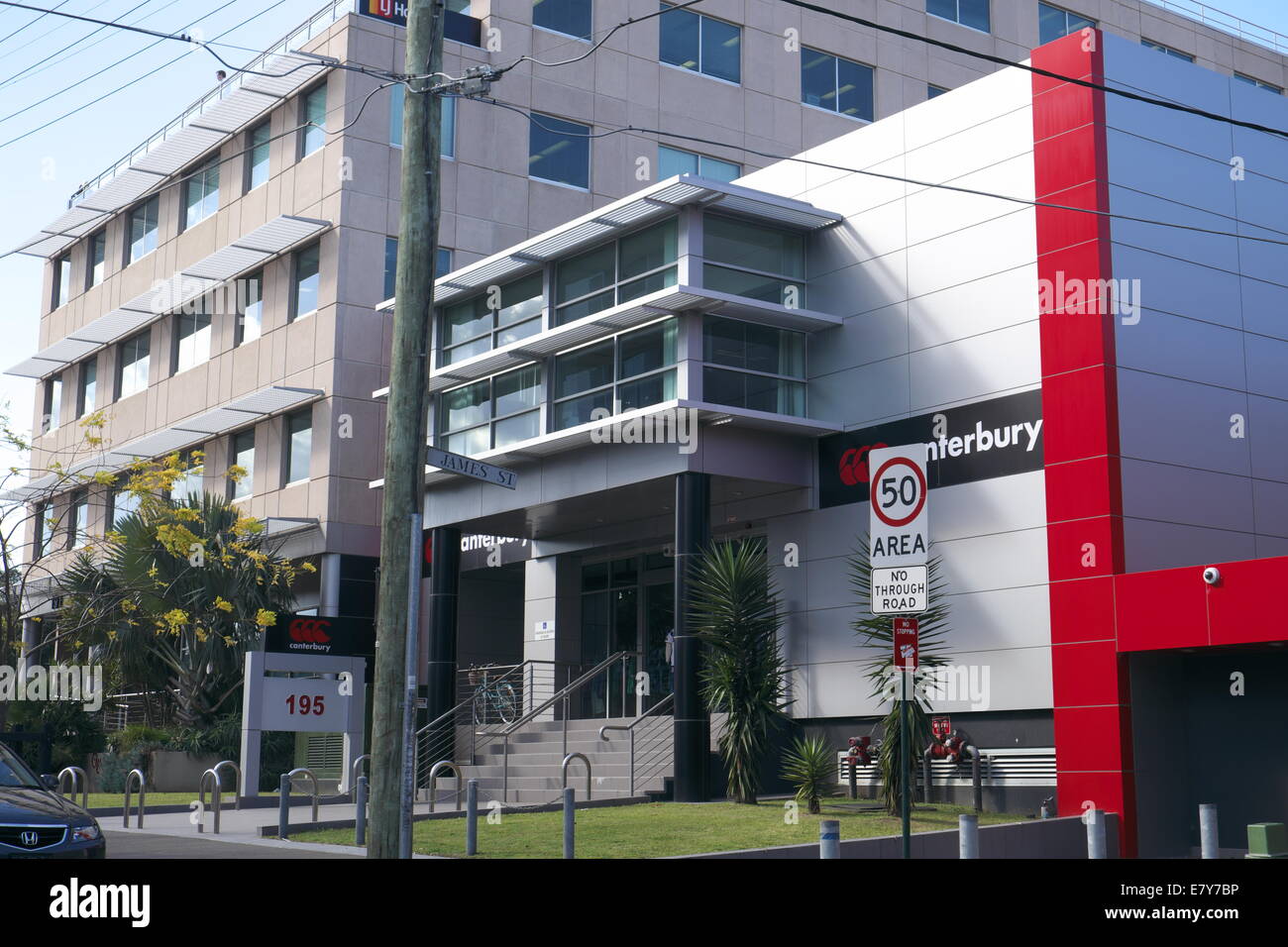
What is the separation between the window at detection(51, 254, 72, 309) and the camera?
162 ft

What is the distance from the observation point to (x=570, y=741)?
86.5 feet

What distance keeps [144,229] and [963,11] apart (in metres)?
24.9

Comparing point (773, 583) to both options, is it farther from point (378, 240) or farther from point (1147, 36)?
point (1147, 36)

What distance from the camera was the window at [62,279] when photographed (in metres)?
49.5

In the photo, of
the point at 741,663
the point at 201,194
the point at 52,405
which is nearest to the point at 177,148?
the point at 201,194

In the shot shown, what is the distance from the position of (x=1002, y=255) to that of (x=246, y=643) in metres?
19.2

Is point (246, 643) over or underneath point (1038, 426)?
underneath

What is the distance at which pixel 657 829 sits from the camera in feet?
61.5

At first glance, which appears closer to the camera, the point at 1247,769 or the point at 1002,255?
the point at 1247,769

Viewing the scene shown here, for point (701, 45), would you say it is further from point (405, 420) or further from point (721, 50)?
point (405, 420)

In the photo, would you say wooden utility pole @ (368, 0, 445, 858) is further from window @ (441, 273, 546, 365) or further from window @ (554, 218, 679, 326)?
window @ (441, 273, 546, 365)

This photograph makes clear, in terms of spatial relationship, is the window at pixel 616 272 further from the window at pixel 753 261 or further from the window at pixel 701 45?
the window at pixel 701 45

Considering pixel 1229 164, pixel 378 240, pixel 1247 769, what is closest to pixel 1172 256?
pixel 1229 164

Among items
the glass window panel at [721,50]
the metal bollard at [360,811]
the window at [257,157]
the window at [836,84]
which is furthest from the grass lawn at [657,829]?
the window at [836,84]
